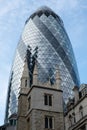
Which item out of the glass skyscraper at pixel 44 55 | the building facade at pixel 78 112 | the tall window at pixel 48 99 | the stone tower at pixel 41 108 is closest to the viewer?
the building facade at pixel 78 112

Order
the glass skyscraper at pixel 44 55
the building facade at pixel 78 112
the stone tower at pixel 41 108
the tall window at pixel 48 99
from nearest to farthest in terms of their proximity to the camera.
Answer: the building facade at pixel 78 112 < the stone tower at pixel 41 108 < the tall window at pixel 48 99 < the glass skyscraper at pixel 44 55

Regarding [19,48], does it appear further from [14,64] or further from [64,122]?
[64,122]

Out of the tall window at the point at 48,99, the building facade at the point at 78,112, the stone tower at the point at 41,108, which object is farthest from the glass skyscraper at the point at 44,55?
the building facade at the point at 78,112

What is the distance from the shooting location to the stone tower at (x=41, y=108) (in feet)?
122

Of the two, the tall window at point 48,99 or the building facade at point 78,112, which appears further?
the tall window at point 48,99

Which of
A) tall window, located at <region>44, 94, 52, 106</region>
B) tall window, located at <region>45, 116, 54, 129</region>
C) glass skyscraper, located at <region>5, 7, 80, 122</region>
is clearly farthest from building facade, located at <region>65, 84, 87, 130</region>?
glass skyscraper, located at <region>5, 7, 80, 122</region>

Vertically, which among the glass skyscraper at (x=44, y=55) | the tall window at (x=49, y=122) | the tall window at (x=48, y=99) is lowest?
the tall window at (x=49, y=122)

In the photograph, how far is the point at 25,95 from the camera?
41.7m

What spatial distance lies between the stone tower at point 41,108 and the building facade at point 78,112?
1635 millimetres

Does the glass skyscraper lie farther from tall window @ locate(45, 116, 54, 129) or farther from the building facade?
the building facade

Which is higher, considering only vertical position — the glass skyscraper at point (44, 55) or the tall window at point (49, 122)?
the glass skyscraper at point (44, 55)

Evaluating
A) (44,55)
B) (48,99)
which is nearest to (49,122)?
(48,99)

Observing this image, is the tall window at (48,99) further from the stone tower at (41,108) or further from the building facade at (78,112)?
the building facade at (78,112)

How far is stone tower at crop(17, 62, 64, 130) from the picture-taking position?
122 ft
